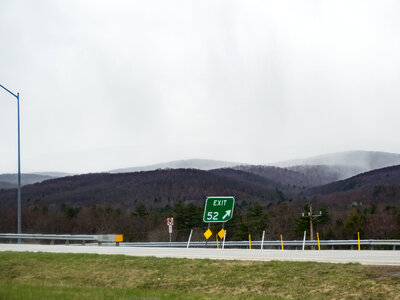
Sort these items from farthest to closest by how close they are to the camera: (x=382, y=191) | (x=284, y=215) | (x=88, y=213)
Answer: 1. (x=382, y=191)
2. (x=88, y=213)
3. (x=284, y=215)

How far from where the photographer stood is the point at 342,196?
163m

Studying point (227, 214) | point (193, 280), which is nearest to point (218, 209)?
point (227, 214)

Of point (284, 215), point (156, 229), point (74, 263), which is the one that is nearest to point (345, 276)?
point (74, 263)

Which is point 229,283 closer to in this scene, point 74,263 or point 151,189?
point 74,263

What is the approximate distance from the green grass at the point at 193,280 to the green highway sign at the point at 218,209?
31.9 feet

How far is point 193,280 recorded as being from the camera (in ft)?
57.5

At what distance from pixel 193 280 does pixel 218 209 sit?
14.2 metres

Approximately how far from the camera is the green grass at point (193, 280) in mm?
14828

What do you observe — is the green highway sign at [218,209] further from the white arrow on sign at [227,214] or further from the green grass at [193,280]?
the green grass at [193,280]

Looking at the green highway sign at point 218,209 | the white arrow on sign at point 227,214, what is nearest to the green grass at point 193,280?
the green highway sign at point 218,209

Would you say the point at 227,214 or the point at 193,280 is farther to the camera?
the point at 227,214

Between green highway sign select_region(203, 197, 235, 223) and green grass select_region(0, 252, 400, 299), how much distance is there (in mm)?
9726

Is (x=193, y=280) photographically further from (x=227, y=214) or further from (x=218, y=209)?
(x=218, y=209)

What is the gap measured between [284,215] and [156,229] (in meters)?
24.5
